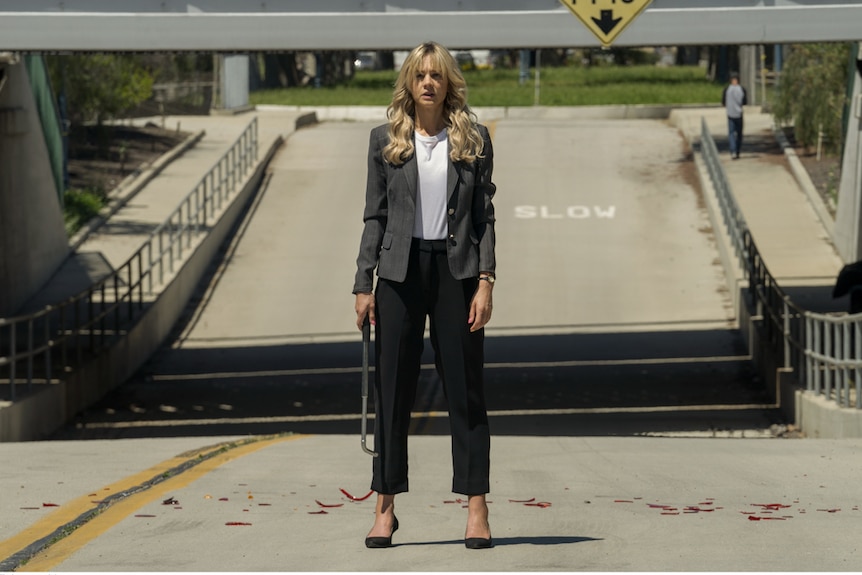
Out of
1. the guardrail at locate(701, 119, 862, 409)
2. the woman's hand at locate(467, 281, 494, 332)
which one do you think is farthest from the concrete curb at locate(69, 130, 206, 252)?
the woman's hand at locate(467, 281, 494, 332)

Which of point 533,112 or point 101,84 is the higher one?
point 101,84

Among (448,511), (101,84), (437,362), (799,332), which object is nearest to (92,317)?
(799,332)

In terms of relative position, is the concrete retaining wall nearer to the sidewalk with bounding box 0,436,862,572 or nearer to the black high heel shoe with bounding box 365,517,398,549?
the sidewalk with bounding box 0,436,862,572

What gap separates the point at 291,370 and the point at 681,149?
1941cm

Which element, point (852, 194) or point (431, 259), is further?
point (852, 194)

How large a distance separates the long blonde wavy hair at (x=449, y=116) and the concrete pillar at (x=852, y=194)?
19.5m

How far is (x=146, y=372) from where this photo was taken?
21078mm

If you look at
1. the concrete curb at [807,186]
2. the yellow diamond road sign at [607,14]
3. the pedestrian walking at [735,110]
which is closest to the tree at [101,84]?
the pedestrian walking at [735,110]

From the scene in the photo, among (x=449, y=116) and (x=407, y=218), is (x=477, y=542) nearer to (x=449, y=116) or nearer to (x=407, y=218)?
(x=407, y=218)

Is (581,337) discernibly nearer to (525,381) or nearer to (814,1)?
(525,381)

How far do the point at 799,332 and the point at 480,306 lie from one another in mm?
13209

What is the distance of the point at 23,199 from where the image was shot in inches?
943

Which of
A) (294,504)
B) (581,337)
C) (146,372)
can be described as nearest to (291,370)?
(146,372)

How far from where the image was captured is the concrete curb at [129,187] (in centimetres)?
2869
